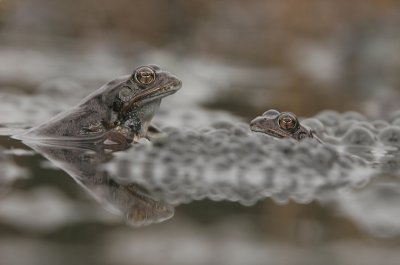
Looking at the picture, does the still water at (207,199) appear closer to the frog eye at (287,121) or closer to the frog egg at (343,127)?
the frog egg at (343,127)

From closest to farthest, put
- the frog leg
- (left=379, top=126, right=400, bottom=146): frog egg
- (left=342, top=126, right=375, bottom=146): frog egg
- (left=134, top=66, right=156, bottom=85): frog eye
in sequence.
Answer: the frog leg, (left=134, top=66, right=156, bottom=85): frog eye, (left=342, top=126, right=375, bottom=146): frog egg, (left=379, top=126, right=400, bottom=146): frog egg

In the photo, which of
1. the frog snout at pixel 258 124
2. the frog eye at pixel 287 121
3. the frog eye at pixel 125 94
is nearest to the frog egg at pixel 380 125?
the frog eye at pixel 287 121

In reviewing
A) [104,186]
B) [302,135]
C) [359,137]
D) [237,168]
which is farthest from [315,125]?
[104,186]

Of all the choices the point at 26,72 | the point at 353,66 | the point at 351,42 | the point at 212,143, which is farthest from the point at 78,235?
the point at 351,42

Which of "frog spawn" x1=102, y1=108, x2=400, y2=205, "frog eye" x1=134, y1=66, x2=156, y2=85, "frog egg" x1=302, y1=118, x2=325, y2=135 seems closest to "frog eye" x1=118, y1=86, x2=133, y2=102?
"frog eye" x1=134, y1=66, x2=156, y2=85

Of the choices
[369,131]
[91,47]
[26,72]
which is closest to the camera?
[369,131]

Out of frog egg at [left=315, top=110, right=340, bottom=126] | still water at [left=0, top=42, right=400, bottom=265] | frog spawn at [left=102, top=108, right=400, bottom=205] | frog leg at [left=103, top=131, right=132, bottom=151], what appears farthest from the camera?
frog egg at [left=315, top=110, right=340, bottom=126]

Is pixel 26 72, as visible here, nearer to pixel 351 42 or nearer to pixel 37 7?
pixel 351 42

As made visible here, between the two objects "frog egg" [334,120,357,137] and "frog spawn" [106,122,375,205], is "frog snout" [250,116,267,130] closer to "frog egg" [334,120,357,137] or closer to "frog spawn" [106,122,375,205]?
"frog spawn" [106,122,375,205]
